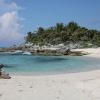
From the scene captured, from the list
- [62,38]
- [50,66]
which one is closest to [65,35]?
[62,38]

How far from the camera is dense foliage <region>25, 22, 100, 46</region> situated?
103675 mm

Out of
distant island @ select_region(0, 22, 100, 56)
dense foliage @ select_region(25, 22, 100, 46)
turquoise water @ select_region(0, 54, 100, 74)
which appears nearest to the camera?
turquoise water @ select_region(0, 54, 100, 74)

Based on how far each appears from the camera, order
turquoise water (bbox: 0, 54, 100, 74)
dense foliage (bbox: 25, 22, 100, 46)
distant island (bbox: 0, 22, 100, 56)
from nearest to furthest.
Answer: turquoise water (bbox: 0, 54, 100, 74)
distant island (bbox: 0, 22, 100, 56)
dense foliage (bbox: 25, 22, 100, 46)

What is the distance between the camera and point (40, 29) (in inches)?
4604

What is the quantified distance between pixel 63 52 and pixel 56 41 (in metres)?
33.3

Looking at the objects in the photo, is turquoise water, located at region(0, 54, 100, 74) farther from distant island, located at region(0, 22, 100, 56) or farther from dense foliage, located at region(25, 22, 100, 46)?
dense foliage, located at region(25, 22, 100, 46)

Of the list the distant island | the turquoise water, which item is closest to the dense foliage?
the distant island

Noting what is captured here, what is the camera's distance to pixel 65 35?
10525cm

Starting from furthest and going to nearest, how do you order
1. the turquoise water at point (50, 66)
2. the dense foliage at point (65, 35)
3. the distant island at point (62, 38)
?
the dense foliage at point (65, 35) → the distant island at point (62, 38) → the turquoise water at point (50, 66)

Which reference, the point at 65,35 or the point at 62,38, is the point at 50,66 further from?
the point at 65,35

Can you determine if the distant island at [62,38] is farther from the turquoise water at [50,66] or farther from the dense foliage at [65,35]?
the turquoise water at [50,66]

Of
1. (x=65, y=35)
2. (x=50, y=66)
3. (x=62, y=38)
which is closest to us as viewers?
(x=50, y=66)

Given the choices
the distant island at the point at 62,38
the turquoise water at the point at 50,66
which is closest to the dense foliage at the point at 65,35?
the distant island at the point at 62,38

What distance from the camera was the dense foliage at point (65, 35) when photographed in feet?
340
